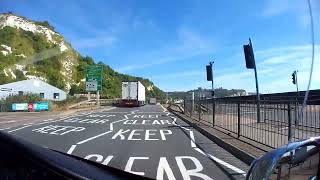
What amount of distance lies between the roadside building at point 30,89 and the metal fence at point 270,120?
7471cm

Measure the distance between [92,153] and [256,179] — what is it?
39.4 feet

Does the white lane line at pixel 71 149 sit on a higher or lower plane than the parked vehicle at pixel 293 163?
lower

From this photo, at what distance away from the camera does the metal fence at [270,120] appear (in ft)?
33.9

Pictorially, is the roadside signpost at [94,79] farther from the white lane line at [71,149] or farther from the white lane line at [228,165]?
the white lane line at [228,165]

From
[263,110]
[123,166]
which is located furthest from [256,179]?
[263,110]

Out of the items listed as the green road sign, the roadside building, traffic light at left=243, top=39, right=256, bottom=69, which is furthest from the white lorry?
traffic light at left=243, top=39, right=256, bottom=69

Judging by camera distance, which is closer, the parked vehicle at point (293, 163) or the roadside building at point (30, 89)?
the parked vehicle at point (293, 163)

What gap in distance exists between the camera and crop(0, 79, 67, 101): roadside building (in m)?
94.6

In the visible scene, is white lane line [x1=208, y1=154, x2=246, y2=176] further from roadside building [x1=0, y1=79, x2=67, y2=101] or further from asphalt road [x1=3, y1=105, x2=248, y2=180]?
roadside building [x1=0, y1=79, x2=67, y2=101]

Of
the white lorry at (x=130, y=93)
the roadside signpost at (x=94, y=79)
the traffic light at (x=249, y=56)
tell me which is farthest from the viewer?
the roadside signpost at (x=94, y=79)

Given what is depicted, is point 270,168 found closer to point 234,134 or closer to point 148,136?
point 234,134

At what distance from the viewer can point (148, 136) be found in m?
21.6

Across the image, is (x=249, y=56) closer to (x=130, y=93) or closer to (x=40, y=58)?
(x=130, y=93)

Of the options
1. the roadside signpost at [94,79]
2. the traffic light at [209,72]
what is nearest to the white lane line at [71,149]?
the traffic light at [209,72]
